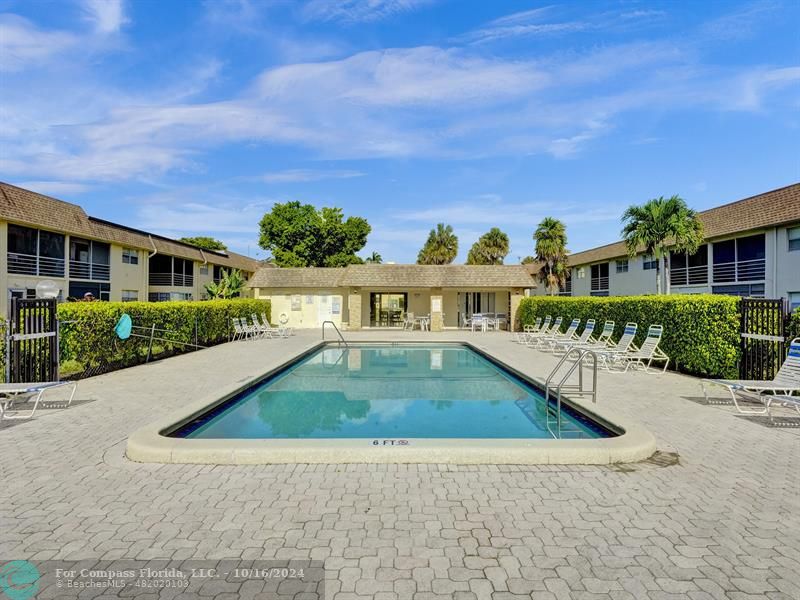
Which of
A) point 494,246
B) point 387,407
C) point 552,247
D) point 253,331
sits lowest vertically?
point 387,407

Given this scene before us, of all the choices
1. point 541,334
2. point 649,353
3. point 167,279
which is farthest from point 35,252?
point 649,353

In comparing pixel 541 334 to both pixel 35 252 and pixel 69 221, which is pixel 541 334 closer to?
pixel 69 221

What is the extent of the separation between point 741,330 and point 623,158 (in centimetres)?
1244

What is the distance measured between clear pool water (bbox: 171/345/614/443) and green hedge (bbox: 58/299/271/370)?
4241mm

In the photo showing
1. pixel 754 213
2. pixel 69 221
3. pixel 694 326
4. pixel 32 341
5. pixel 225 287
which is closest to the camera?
pixel 32 341

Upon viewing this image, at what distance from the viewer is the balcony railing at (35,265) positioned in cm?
1956

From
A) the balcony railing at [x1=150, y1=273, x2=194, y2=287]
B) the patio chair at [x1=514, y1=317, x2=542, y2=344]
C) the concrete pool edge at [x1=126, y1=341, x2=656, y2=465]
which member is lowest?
the concrete pool edge at [x1=126, y1=341, x2=656, y2=465]

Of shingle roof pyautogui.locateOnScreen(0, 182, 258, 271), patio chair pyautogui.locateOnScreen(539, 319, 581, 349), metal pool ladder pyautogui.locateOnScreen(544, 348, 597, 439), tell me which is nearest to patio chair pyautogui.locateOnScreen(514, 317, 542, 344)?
patio chair pyautogui.locateOnScreen(539, 319, 581, 349)

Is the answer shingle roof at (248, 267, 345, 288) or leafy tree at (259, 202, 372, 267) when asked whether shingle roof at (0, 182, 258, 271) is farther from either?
leafy tree at (259, 202, 372, 267)

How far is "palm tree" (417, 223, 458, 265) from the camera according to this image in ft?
176

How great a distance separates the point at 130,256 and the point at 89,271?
3702 millimetres

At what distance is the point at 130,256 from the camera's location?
1086 inches

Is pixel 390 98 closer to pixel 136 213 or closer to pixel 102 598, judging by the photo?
pixel 102 598

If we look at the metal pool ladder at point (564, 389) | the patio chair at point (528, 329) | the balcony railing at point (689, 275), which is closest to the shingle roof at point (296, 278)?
the patio chair at point (528, 329)
